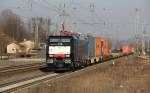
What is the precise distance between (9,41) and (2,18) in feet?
26.2

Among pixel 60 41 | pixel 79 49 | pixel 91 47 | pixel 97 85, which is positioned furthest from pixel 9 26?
pixel 97 85

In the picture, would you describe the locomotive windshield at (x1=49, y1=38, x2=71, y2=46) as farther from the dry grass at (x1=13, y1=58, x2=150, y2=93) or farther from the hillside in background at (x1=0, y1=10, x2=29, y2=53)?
the hillside in background at (x1=0, y1=10, x2=29, y2=53)

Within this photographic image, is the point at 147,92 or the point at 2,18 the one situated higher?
the point at 2,18

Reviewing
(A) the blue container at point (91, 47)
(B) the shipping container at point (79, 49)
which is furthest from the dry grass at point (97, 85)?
(A) the blue container at point (91, 47)

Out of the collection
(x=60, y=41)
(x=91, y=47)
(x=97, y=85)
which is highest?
(x=60, y=41)

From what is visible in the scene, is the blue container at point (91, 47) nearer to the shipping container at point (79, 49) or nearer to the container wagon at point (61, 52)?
the shipping container at point (79, 49)

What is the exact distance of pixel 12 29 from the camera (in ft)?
425

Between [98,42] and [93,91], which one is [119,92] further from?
[98,42]

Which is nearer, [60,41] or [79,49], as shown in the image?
[60,41]

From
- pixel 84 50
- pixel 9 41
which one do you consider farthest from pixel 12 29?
pixel 84 50

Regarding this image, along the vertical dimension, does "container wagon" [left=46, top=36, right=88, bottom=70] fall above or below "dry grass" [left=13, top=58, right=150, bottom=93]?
above

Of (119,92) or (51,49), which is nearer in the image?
(119,92)

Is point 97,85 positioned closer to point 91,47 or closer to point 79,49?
point 79,49

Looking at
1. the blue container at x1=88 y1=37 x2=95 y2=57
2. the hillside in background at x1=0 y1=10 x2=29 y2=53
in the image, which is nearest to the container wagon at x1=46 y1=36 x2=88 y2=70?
the blue container at x1=88 y1=37 x2=95 y2=57
